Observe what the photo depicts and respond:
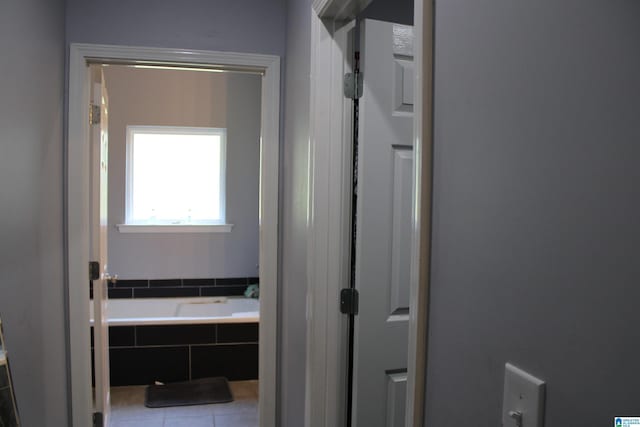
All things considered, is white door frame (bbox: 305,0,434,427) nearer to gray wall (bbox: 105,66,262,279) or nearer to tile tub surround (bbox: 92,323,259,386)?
tile tub surround (bbox: 92,323,259,386)

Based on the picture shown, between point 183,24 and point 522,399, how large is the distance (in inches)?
90.1

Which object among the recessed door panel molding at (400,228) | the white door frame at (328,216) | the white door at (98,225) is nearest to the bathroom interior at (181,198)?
the white door at (98,225)

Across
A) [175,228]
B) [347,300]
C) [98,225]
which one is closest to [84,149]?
[98,225]

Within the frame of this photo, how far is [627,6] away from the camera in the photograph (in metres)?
0.49

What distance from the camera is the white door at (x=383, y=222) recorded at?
1.72 metres

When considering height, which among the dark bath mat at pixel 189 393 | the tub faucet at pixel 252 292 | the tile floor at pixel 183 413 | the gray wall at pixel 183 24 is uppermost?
the gray wall at pixel 183 24

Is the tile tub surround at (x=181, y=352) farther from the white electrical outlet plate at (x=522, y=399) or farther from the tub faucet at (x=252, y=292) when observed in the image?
the white electrical outlet plate at (x=522, y=399)

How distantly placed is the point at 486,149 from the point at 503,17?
0.59 ft

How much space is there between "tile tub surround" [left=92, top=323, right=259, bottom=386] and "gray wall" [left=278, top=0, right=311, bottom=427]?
5.07 feet

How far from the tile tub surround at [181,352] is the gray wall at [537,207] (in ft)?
10.9

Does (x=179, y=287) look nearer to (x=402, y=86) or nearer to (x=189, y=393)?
(x=189, y=393)

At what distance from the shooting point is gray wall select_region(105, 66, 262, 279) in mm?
4695

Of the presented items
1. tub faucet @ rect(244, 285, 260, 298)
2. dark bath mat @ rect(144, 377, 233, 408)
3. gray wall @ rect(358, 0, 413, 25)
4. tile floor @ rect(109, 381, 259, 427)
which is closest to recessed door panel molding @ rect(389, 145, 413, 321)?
gray wall @ rect(358, 0, 413, 25)

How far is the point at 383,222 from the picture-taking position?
1.75 meters
